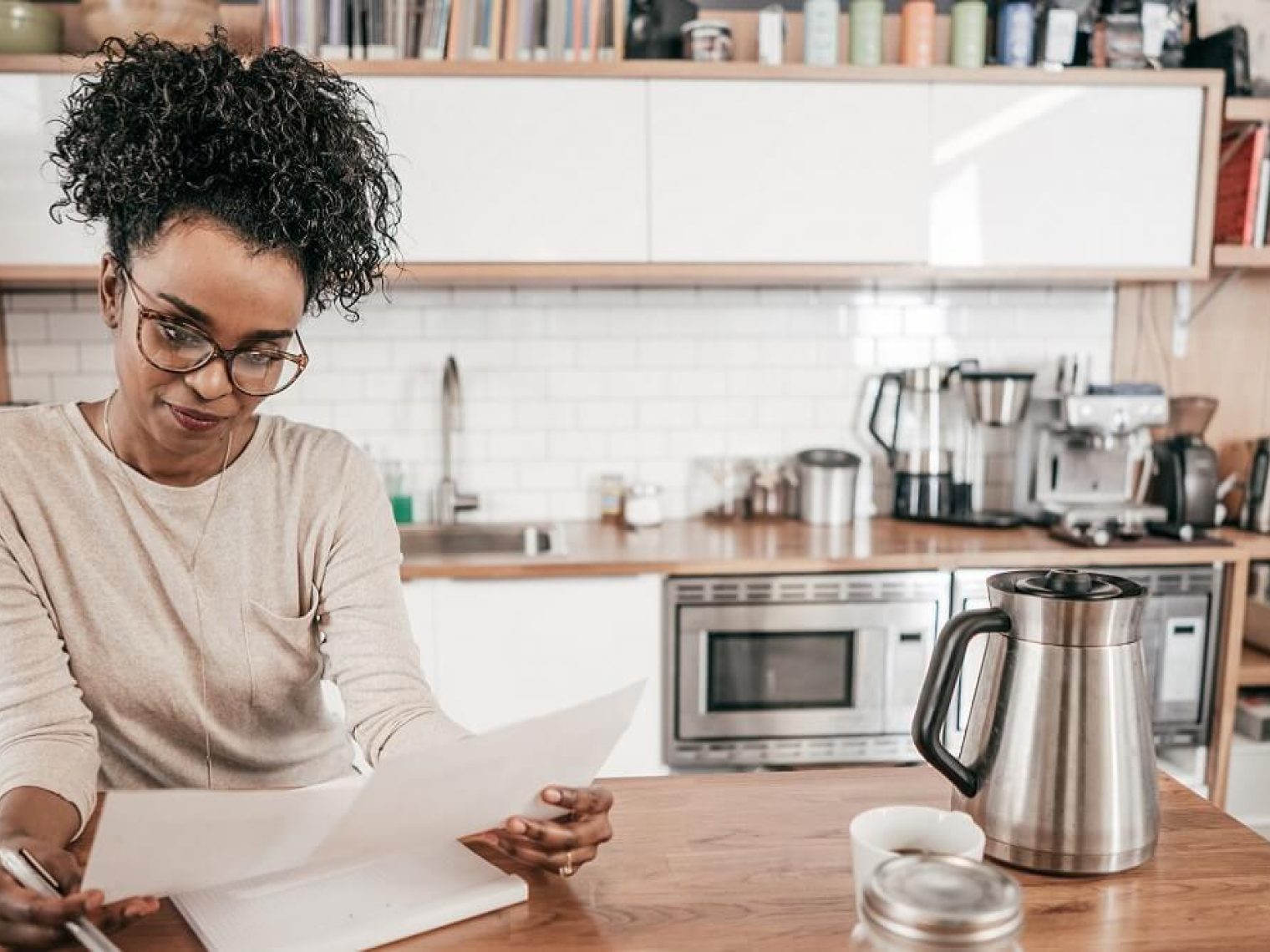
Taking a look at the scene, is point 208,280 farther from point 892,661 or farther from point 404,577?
point 892,661

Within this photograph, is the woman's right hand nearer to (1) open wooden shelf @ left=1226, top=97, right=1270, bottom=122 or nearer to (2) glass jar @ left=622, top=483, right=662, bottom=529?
(2) glass jar @ left=622, top=483, right=662, bottom=529

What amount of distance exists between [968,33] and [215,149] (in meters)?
2.38

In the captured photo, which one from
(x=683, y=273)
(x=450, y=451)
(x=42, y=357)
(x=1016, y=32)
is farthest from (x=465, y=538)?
(x=1016, y=32)

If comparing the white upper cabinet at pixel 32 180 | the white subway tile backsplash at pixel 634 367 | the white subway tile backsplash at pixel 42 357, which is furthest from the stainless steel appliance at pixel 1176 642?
the white subway tile backsplash at pixel 42 357

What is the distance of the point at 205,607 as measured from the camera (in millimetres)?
1350

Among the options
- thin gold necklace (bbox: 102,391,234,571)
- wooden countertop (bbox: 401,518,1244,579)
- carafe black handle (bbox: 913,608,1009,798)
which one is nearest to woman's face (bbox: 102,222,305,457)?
thin gold necklace (bbox: 102,391,234,571)

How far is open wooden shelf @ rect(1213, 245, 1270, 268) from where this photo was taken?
297 cm

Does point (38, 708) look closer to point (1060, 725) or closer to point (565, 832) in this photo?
point (565, 832)

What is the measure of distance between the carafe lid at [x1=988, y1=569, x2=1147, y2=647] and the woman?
0.44 m

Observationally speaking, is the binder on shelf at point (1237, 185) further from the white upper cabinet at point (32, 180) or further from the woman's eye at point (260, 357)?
the white upper cabinet at point (32, 180)

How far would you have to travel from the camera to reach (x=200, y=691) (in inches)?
53.3

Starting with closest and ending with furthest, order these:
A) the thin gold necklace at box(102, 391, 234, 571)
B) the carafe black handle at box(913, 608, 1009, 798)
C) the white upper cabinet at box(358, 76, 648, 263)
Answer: the carafe black handle at box(913, 608, 1009, 798) < the thin gold necklace at box(102, 391, 234, 571) < the white upper cabinet at box(358, 76, 648, 263)

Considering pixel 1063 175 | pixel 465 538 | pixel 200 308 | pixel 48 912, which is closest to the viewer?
pixel 48 912

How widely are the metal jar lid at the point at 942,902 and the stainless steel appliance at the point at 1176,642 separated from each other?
2.06m
